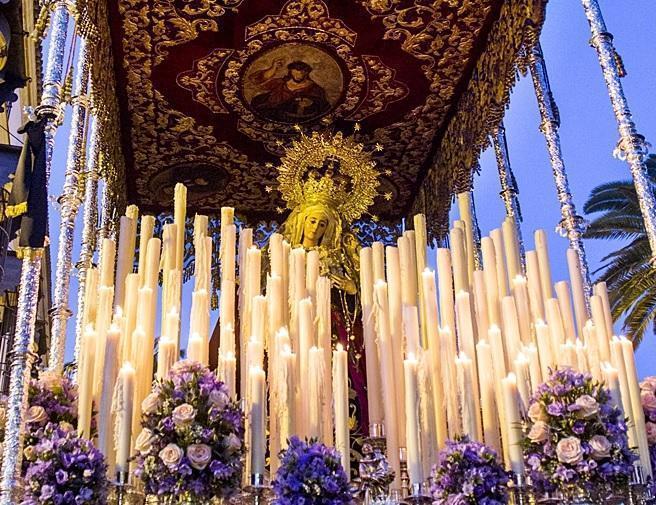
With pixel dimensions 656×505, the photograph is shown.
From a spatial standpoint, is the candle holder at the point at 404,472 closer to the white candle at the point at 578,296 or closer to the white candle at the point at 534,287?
the white candle at the point at 534,287

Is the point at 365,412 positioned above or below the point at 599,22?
below

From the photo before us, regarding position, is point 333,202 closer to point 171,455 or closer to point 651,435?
point 651,435

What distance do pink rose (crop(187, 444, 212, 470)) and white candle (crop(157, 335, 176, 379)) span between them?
2.20ft

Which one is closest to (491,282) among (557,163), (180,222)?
(557,163)

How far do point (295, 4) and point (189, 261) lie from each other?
3.54 metres

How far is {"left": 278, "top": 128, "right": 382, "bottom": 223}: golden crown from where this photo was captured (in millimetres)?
7793

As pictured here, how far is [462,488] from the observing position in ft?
12.8

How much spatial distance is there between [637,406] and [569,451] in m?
0.82

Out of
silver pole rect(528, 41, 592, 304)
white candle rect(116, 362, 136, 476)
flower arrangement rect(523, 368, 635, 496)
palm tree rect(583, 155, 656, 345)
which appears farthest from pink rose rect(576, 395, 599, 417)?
palm tree rect(583, 155, 656, 345)

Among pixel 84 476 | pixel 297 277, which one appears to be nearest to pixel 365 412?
pixel 297 277

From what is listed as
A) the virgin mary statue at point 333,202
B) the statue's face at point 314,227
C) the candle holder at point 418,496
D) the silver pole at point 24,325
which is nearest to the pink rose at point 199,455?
the silver pole at point 24,325

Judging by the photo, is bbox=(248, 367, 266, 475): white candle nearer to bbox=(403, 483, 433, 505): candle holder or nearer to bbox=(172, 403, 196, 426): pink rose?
bbox=(172, 403, 196, 426): pink rose

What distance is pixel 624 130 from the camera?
508 cm

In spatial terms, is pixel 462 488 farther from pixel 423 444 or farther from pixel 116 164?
pixel 116 164
